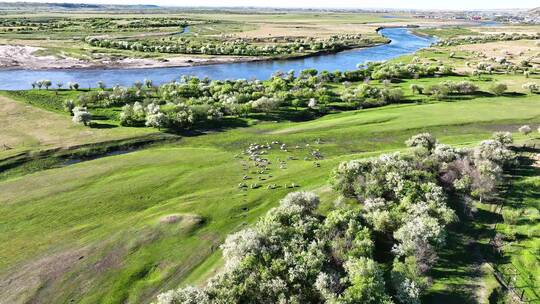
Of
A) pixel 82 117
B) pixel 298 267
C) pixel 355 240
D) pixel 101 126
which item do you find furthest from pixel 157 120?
pixel 298 267

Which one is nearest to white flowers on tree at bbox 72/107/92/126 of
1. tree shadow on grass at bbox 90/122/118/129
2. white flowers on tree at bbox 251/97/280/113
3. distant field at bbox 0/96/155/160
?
tree shadow on grass at bbox 90/122/118/129

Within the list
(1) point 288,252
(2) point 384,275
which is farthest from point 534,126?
(1) point 288,252

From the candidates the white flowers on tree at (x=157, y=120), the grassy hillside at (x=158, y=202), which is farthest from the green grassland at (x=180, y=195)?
the white flowers on tree at (x=157, y=120)

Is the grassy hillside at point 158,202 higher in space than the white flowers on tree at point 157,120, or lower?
lower

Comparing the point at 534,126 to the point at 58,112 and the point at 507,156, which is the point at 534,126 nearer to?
the point at 507,156

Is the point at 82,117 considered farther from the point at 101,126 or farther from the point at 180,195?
the point at 180,195

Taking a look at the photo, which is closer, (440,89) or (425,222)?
(425,222)

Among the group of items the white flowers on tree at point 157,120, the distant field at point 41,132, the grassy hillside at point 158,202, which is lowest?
the grassy hillside at point 158,202

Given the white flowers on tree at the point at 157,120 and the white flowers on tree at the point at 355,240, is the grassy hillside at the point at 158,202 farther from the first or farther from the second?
the white flowers on tree at the point at 157,120

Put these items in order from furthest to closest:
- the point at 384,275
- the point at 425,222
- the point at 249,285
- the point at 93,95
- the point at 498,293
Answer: the point at 93,95
the point at 425,222
the point at 384,275
the point at 498,293
the point at 249,285
